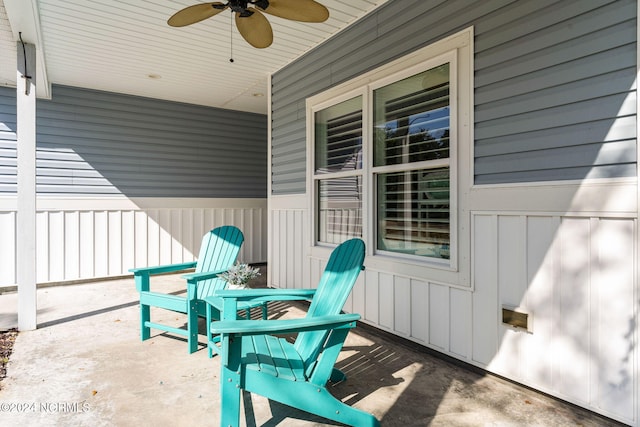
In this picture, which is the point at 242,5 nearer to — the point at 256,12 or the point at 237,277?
the point at 256,12

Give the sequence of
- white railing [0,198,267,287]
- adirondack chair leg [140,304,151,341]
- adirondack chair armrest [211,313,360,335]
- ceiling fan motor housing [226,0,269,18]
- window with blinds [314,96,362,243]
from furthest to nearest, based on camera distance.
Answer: white railing [0,198,267,287]
window with blinds [314,96,362,243]
adirondack chair leg [140,304,151,341]
ceiling fan motor housing [226,0,269,18]
adirondack chair armrest [211,313,360,335]

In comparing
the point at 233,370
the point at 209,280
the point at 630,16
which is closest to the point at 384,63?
the point at 630,16

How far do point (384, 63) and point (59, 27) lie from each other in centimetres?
321

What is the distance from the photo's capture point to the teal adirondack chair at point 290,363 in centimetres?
184

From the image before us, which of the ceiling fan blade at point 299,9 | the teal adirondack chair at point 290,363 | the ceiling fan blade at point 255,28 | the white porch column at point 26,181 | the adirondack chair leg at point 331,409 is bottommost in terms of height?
the adirondack chair leg at point 331,409

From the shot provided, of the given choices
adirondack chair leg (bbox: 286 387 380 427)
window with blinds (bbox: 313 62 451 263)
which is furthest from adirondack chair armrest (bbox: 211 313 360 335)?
window with blinds (bbox: 313 62 451 263)

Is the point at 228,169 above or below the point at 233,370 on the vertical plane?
above

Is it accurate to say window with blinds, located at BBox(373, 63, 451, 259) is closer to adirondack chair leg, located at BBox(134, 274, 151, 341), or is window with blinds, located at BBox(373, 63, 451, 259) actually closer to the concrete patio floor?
the concrete patio floor

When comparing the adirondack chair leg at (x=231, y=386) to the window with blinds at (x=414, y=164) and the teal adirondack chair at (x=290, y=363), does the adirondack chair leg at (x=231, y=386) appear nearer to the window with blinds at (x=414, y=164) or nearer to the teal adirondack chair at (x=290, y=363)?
the teal adirondack chair at (x=290, y=363)

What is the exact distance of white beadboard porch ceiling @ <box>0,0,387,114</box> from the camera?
11.6ft

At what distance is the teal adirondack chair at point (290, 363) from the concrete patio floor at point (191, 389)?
243mm

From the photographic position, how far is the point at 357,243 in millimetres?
2463

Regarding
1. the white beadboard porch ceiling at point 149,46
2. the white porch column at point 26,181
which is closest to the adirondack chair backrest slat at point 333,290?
the white beadboard porch ceiling at point 149,46

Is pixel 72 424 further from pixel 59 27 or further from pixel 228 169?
pixel 228 169
